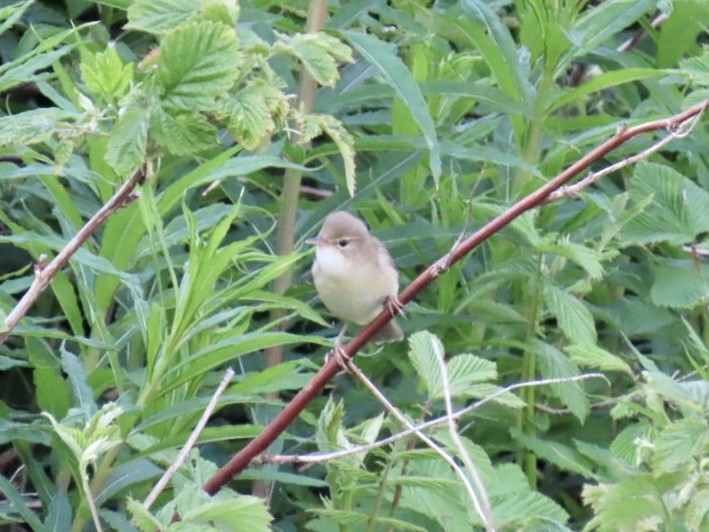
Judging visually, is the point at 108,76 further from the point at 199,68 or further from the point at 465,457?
the point at 465,457

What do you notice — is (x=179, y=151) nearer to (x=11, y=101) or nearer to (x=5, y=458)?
(x=5, y=458)

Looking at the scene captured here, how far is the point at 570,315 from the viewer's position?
3.21 m

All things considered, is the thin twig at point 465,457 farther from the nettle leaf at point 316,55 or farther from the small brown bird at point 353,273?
the small brown bird at point 353,273

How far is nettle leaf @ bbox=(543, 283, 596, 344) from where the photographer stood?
10.4 feet

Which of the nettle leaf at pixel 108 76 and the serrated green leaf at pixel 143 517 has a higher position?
the nettle leaf at pixel 108 76

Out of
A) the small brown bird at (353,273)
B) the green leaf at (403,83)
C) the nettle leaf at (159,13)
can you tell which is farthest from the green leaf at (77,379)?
the nettle leaf at (159,13)

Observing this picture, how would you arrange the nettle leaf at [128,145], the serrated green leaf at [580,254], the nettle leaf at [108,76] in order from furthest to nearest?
the serrated green leaf at [580,254] < the nettle leaf at [108,76] < the nettle leaf at [128,145]

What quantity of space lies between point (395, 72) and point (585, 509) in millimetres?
1685

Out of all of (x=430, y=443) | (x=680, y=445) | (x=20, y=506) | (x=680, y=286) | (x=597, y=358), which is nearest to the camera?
(x=430, y=443)

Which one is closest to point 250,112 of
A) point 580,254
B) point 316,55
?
point 316,55

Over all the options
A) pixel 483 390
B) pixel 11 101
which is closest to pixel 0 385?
pixel 11 101

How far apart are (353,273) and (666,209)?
92cm

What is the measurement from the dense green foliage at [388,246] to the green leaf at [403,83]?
0.03ft

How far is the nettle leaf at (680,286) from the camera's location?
11.5 ft
